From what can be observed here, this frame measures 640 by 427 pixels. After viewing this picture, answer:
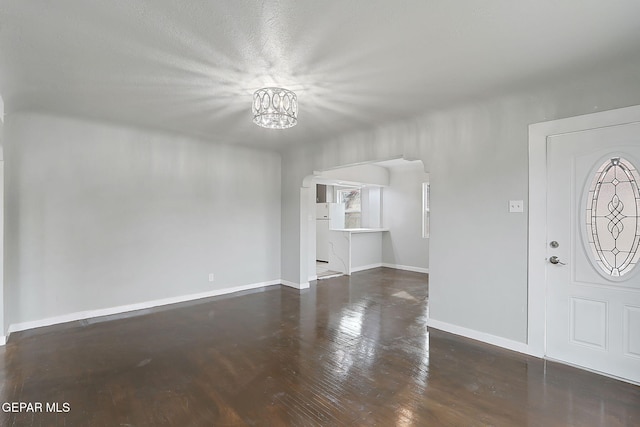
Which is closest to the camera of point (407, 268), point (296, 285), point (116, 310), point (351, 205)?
point (116, 310)

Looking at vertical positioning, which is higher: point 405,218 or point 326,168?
point 326,168

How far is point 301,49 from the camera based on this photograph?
227cm

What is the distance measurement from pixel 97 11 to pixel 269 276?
4.64m

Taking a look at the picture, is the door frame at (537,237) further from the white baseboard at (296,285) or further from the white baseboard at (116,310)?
the white baseboard at (116,310)

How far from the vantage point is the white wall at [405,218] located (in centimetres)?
744

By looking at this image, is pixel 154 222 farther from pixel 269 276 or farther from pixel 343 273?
pixel 343 273

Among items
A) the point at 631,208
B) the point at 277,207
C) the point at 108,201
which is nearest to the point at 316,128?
the point at 277,207

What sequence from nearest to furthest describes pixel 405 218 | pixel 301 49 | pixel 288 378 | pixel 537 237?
pixel 301 49 < pixel 288 378 < pixel 537 237 < pixel 405 218

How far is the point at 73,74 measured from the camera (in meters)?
2.66

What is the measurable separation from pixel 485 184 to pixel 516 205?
365mm

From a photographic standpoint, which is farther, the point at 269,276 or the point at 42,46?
the point at 269,276

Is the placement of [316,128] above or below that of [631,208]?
above

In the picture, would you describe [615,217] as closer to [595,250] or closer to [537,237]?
[595,250]

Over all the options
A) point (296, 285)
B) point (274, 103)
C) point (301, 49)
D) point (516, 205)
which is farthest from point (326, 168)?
point (301, 49)
